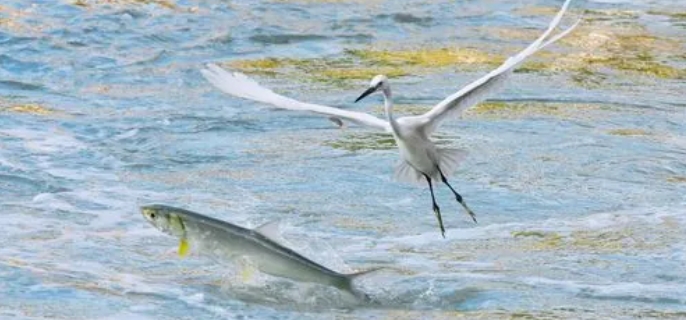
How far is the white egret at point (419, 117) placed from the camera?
8.53 metres

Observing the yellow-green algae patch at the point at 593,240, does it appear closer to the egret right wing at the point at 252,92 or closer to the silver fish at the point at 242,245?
the egret right wing at the point at 252,92

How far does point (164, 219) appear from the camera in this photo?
795 centimetres

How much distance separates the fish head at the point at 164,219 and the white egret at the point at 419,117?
75 cm

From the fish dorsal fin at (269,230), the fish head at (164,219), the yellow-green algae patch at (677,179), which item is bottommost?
the yellow-green algae patch at (677,179)

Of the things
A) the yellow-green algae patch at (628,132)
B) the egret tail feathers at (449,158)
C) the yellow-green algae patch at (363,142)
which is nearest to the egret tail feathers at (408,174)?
the egret tail feathers at (449,158)

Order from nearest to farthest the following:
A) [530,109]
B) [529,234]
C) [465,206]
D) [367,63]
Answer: [465,206] < [529,234] < [530,109] < [367,63]

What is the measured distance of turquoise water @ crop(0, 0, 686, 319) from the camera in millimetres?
8859

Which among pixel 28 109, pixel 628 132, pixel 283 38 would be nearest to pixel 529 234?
pixel 628 132

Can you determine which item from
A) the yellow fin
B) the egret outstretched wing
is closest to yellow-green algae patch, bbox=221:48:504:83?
the egret outstretched wing

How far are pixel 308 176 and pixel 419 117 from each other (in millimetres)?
2945

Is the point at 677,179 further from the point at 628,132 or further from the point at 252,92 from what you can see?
the point at 252,92

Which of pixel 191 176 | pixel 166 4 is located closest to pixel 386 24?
pixel 166 4

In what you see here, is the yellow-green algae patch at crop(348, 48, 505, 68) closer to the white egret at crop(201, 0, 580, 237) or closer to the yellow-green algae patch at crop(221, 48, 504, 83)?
the yellow-green algae patch at crop(221, 48, 504, 83)

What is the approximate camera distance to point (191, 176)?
38.9 ft
